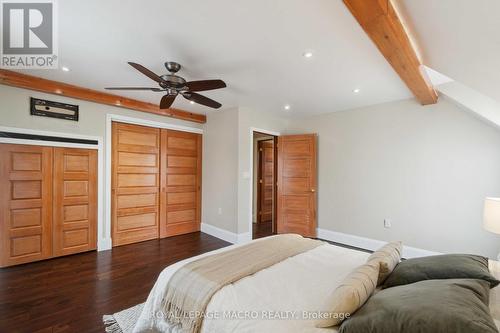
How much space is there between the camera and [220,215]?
4.61 metres

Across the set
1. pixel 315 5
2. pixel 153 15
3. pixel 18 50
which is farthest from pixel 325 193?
pixel 18 50

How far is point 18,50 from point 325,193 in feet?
15.8

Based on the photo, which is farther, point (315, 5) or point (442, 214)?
point (442, 214)

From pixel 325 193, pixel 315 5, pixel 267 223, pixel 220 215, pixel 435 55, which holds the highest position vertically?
pixel 315 5

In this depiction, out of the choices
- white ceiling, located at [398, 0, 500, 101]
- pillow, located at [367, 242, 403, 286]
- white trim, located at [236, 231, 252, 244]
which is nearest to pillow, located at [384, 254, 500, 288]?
pillow, located at [367, 242, 403, 286]

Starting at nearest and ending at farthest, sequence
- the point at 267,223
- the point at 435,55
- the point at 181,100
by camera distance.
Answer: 1. the point at 435,55
2. the point at 181,100
3. the point at 267,223

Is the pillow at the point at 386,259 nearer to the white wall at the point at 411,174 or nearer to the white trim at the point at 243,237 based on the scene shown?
the white wall at the point at 411,174

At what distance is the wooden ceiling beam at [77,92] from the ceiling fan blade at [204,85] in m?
1.97

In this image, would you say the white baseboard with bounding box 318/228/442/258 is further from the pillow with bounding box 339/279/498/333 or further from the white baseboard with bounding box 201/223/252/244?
the pillow with bounding box 339/279/498/333

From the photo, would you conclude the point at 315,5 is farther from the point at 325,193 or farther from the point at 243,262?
the point at 325,193

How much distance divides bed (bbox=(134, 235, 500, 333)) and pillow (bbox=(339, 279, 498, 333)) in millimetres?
192

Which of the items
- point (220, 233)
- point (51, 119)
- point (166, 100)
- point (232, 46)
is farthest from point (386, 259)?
point (51, 119)

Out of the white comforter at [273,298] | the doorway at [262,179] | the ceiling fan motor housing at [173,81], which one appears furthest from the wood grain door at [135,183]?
the white comforter at [273,298]

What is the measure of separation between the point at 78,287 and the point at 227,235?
7.70 feet
